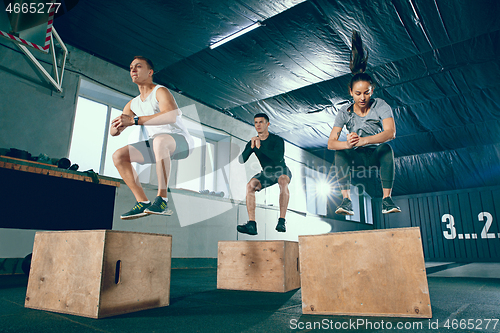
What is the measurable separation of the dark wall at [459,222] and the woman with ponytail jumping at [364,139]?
Answer: 9.85 m

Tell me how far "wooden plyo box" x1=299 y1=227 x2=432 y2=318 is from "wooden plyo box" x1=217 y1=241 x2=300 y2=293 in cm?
94

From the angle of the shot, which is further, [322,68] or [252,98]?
[252,98]

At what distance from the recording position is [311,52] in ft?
15.0

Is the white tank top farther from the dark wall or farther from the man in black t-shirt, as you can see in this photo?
the dark wall

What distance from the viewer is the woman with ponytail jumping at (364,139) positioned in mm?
2176

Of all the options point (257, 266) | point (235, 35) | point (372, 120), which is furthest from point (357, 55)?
point (235, 35)

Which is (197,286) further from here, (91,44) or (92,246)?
(91,44)

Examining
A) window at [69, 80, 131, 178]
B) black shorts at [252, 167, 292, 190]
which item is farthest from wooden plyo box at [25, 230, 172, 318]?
window at [69, 80, 131, 178]

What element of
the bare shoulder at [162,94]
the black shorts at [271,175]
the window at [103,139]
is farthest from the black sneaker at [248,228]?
the window at [103,139]

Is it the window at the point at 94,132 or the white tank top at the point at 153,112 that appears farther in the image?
the window at the point at 94,132

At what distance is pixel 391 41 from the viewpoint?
166 inches

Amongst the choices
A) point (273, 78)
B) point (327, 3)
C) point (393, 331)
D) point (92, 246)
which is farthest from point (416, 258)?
point (273, 78)

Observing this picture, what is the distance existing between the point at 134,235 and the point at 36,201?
2.16 metres

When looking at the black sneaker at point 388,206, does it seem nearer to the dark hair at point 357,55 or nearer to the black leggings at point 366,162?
the black leggings at point 366,162
